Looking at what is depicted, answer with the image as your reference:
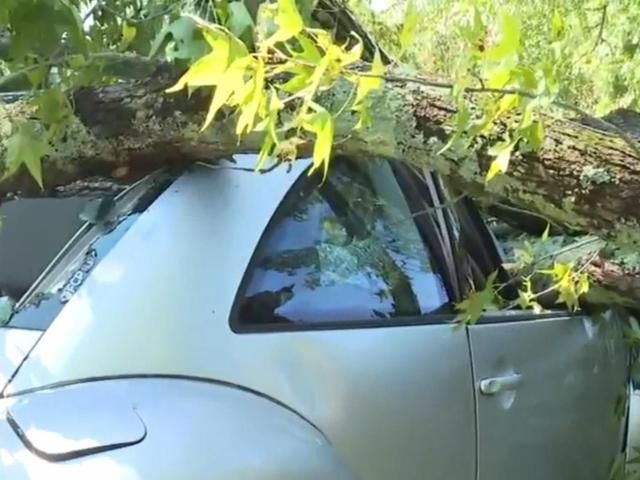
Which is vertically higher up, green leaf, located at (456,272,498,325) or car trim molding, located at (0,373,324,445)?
car trim molding, located at (0,373,324,445)

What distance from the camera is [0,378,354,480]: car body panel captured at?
6.64ft

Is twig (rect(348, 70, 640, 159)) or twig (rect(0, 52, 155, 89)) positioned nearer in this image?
twig (rect(348, 70, 640, 159))

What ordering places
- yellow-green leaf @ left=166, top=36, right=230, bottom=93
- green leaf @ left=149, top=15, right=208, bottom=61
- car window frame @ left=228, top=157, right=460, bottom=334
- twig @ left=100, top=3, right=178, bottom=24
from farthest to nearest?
1. twig @ left=100, top=3, right=178, bottom=24
2. car window frame @ left=228, top=157, right=460, bottom=334
3. green leaf @ left=149, top=15, right=208, bottom=61
4. yellow-green leaf @ left=166, top=36, right=230, bottom=93

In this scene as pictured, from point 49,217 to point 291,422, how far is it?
32.6 inches

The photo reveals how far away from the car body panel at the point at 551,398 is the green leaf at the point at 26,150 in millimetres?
1193

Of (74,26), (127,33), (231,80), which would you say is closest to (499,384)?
(127,33)

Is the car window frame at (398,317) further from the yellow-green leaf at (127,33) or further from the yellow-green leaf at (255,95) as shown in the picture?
the yellow-green leaf at (255,95)

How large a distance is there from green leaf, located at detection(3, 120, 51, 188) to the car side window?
1.65 feet

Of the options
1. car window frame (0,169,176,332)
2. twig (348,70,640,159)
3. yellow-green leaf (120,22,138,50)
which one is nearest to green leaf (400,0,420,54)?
twig (348,70,640,159)

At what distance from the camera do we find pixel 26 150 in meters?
2.25

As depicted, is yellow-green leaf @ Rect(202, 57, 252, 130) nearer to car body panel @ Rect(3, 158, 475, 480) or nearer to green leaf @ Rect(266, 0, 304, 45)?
green leaf @ Rect(266, 0, 304, 45)

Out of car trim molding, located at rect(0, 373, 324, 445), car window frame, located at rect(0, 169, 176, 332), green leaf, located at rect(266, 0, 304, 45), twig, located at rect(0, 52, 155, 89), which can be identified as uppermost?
green leaf, located at rect(266, 0, 304, 45)

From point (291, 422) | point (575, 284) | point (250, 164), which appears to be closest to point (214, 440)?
point (291, 422)

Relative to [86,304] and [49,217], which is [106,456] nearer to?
[86,304]
